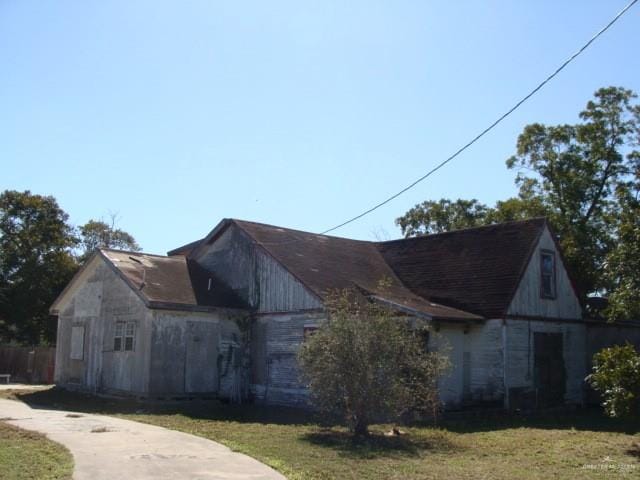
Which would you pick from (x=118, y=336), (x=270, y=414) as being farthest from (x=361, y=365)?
(x=118, y=336)

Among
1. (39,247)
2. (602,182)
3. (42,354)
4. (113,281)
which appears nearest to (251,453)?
(113,281)

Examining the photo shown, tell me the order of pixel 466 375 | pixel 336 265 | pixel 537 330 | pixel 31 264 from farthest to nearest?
pixel 31 264
pixel 336 265
pixel 537 330
pixel 466 375

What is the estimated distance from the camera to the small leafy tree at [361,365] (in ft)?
45.9

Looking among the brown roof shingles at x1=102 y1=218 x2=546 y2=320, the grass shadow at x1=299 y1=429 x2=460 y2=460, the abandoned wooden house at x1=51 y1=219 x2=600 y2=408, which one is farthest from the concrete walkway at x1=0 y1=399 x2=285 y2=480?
the brown roof shingles at x1=102 y1=218 x2=546 y2=320

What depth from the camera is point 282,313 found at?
21875 millimetres

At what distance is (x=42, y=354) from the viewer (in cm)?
3303

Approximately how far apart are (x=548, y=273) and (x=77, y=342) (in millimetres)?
16807

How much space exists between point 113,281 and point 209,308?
380 cm

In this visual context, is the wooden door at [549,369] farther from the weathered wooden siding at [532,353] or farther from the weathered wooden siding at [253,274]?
the weathered wooden siding at [253,274]

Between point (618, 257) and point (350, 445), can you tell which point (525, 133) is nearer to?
point (618, 257)

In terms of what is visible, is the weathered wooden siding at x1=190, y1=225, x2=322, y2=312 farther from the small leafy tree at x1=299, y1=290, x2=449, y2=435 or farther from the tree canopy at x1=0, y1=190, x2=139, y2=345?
the tree canopy at x1=0, y1=190, x2=139, y2=345

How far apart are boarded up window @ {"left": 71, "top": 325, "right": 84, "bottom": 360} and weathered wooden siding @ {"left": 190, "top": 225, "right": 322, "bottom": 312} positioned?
4.92m

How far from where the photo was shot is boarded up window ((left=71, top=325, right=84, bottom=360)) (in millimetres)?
24266

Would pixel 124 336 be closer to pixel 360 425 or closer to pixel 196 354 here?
pixel 196 354
